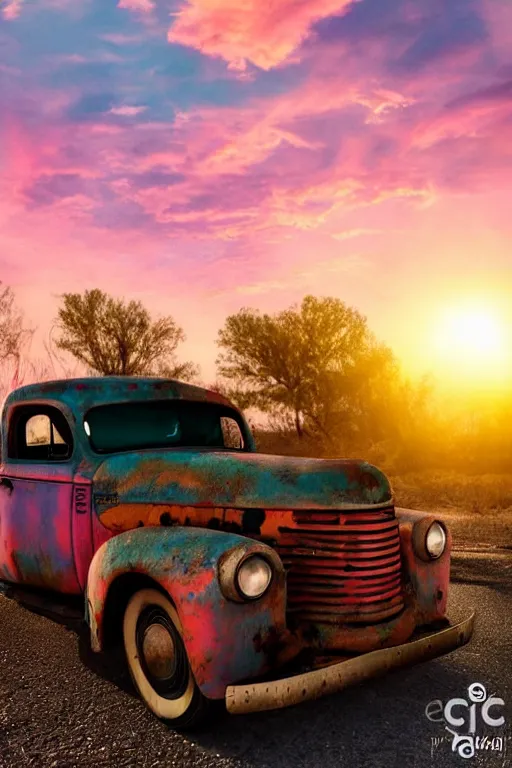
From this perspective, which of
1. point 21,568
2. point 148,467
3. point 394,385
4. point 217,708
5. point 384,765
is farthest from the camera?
point 394,385

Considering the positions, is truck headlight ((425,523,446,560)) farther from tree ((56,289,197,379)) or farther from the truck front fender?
tree ((56,289,197,379))

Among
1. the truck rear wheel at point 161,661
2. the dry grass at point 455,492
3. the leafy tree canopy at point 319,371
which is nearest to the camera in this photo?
the truck rear wheel at point 161,661

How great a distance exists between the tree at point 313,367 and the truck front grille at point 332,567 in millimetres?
27158

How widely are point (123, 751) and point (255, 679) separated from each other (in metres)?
0.73

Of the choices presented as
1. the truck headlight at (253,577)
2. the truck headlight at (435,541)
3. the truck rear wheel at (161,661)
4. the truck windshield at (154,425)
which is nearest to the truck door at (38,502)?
the truck windshield at (154,425)

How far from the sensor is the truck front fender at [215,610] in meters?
3.01

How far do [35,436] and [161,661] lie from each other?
7.48 feet

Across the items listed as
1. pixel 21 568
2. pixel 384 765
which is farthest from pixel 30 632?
pixel 384 765

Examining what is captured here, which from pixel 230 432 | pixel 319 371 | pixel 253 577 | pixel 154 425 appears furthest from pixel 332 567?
pixel 319 371

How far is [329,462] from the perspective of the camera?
3.54 m

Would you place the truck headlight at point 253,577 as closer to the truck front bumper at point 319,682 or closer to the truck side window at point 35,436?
the truck front bumper at point 319,682

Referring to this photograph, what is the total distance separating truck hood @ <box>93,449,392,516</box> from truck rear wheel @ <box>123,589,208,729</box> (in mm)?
573

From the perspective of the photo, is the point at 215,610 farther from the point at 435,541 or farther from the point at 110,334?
the point at 110,334

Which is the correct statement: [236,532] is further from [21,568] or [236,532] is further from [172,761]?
[21,568]
